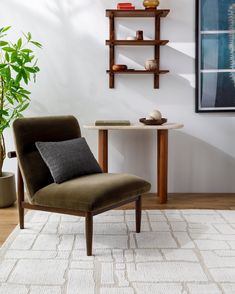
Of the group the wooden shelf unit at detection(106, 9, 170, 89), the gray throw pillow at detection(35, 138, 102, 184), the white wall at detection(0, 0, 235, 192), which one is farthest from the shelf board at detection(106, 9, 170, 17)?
the gray throw pillow at detection(35, 138, 102, 184)

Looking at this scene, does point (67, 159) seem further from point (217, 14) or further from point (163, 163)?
point (217, 14)

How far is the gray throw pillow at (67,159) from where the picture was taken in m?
2.93

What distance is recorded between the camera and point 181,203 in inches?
154

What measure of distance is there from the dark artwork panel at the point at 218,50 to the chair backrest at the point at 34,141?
1624 millimetres

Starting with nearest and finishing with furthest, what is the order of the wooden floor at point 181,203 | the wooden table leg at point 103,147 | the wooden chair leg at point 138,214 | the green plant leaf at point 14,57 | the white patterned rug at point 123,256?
1. the white patterned rug at point 123,256
2. the wooden chair leg at point 138,214
3. the wooden floor at point 181,203
4. the green plant leaf at point 14,57
5. the wooden table leg at point 103,147

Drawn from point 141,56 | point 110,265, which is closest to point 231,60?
point 141,56

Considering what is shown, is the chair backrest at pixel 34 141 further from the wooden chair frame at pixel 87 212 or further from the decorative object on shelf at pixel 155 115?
the decorative object on shelf at pixel 155 115

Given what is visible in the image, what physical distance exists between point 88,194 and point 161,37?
6.86 ft

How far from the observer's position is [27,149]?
10.00ft

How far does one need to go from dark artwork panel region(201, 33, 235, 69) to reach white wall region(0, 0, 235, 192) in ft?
0.42

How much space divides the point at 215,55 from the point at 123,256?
7.45 ft

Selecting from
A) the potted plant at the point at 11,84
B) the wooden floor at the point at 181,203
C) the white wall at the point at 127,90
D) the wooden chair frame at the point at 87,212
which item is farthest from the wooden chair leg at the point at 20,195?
the white wall at the point at 127,90

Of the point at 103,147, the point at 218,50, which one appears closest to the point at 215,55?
the point at 218,50

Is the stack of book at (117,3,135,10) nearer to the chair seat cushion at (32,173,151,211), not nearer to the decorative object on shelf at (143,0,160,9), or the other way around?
the decorative object on shelf at (143,0,160,9)
